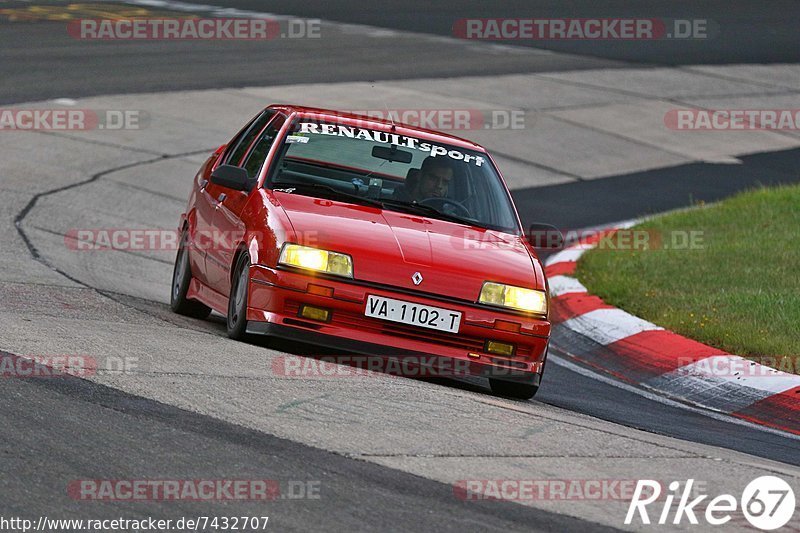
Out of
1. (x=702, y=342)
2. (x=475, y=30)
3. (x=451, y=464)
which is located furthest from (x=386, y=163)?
(x=475, y=30)

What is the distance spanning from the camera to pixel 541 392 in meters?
8.60

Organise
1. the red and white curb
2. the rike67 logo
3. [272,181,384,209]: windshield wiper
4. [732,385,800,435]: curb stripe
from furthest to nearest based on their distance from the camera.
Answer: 1. the red and white curb
2. [272,181,384,209]: windshield wiper
3. [732,385,800,435]: curb stripe
4. the rike67 logo

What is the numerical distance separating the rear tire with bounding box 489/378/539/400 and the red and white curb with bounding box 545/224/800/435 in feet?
4.60

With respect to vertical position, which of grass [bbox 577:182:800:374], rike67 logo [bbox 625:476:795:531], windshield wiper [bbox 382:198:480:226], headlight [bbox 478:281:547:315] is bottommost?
grass [bbox 577:182:800:374]

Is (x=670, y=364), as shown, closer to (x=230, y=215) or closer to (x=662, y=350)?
(x=662, y=350)

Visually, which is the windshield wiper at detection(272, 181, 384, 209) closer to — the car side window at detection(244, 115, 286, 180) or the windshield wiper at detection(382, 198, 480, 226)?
the windshield wiper at detection(382, 198, 480, 226)

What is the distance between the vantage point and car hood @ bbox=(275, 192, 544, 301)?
24.7 ft

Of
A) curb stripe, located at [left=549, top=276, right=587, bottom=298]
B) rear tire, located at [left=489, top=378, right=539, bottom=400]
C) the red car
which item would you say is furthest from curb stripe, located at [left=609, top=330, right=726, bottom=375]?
rear tire, located at [left=489, top=378, right=539, bottom=400]

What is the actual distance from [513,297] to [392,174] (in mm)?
1548

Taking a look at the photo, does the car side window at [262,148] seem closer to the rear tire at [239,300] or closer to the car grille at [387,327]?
the rear tire at [239,300]

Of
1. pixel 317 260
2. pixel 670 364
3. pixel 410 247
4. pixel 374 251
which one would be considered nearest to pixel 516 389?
pixel 410 247

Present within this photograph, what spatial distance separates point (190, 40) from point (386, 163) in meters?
16.1

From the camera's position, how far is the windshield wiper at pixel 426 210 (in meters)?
8.44

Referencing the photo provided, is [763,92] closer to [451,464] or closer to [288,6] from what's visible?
[288,6]
